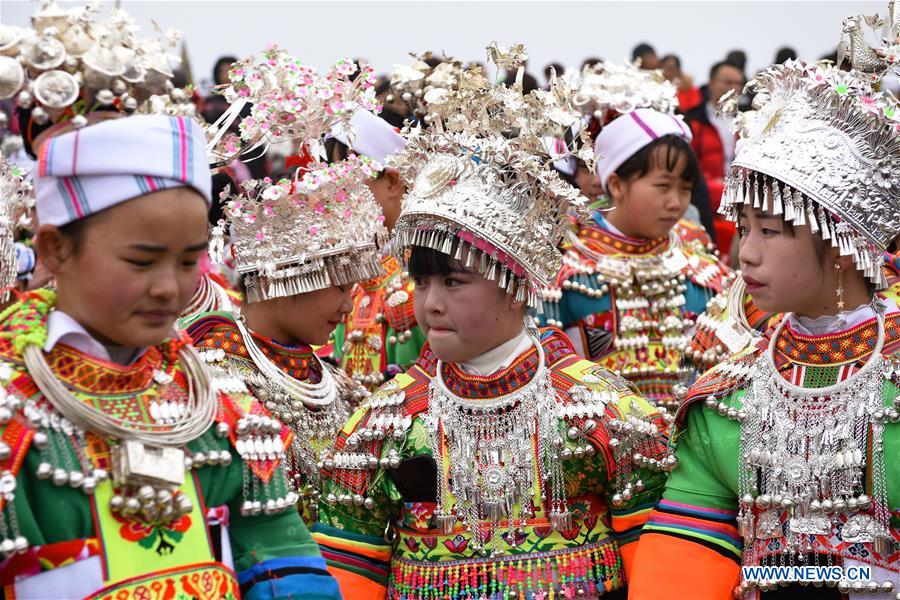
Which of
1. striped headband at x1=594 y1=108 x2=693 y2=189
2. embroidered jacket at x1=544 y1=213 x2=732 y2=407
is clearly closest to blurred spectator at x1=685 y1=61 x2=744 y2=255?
striped headband at x1=594 y1=108 x2=693 y2=189

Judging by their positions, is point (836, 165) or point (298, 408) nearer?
point (836, 165)

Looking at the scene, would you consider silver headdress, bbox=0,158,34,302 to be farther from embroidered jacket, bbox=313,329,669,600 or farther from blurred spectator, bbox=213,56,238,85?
blurred spectator, bbox=213,56,238,85

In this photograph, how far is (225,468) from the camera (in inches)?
104

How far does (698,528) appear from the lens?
3311mm

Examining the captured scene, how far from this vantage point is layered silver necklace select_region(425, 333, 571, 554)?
3.57m

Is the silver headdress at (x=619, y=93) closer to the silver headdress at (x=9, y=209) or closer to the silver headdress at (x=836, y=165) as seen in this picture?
the silver headdress at (x=836, y=165)

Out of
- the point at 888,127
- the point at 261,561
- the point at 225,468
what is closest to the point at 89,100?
the point at 225,468

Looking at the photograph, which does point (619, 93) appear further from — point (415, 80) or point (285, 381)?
point (285, 381)

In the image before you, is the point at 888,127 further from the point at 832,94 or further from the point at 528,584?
the point at 528,584

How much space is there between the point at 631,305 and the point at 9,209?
279 centimetres

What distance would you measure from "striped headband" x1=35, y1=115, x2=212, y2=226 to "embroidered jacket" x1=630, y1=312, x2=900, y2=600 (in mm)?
1635

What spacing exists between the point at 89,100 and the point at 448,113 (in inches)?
60.4

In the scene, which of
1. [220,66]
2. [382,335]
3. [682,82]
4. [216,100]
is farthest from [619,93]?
[682,82]

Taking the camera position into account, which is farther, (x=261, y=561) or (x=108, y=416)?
(x=261, y=561)
